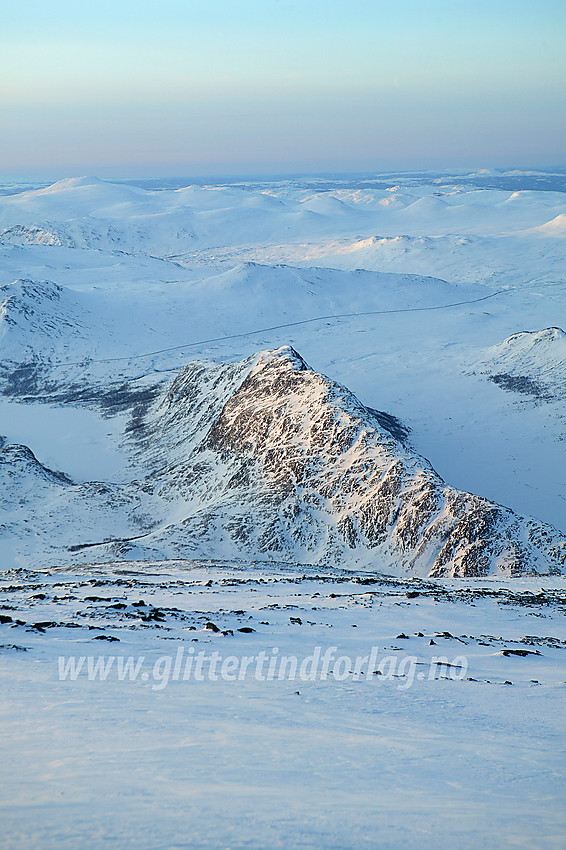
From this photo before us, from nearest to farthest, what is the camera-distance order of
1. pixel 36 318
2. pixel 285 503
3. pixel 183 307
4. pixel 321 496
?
1. pixel 321 496
2. pixel 285 503
3. pixel 36 318
4. pixel 183 307

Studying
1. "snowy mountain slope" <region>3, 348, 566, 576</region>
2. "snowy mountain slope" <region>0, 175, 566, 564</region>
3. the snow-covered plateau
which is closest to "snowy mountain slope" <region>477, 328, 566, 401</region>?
the snow-covered plateau

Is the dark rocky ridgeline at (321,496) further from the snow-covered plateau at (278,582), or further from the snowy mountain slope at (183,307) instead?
the snowy mountain slope at (183,307)

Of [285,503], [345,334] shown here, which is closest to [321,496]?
[285,503]

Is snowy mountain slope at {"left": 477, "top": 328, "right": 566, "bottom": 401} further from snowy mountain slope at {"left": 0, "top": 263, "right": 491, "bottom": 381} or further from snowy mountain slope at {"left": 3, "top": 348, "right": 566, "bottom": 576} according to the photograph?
snowy mountain slope at {"left": 0, "top": 263, "right": 491, "bottom": 381}

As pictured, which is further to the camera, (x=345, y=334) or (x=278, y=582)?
(x=345, y=334)

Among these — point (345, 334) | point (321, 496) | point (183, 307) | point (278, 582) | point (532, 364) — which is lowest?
point (321, 496)

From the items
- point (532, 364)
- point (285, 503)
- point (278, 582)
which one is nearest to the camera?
point (278, 582)

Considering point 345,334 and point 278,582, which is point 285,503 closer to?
point 278,582
